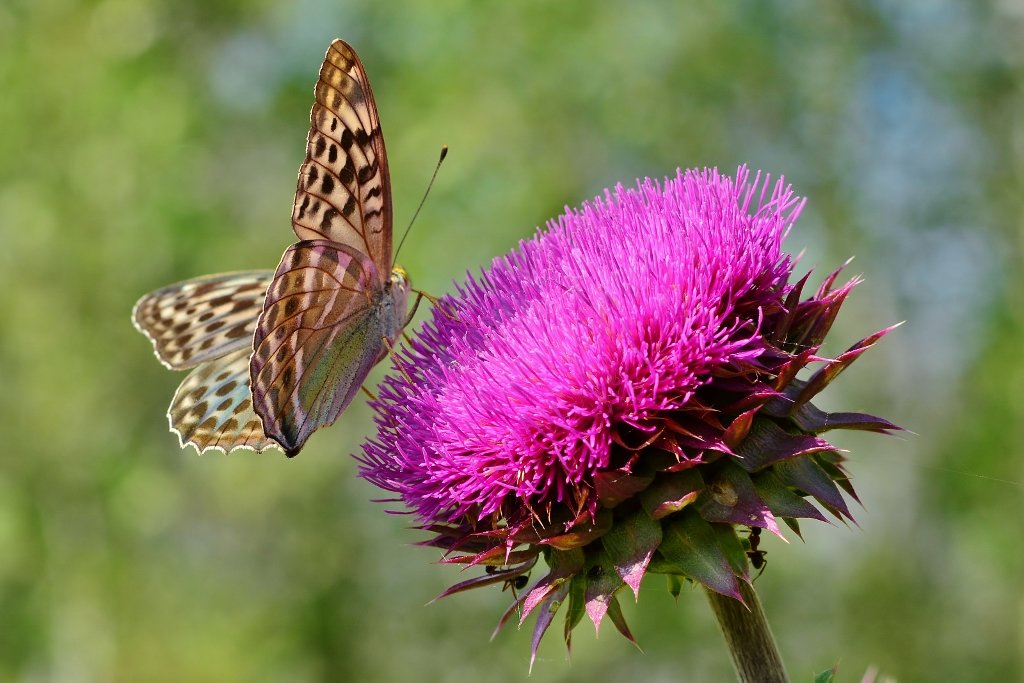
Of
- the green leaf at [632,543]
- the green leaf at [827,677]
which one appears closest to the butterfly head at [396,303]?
the green leaf at [632,543]

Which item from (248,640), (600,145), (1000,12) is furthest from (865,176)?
(248,640)

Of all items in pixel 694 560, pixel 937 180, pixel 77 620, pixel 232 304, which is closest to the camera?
pixel 694 560

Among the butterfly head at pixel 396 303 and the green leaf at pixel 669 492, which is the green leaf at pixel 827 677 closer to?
the green leaf at pixel 669 492

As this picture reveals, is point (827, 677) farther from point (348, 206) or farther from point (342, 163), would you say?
point (342, 163)

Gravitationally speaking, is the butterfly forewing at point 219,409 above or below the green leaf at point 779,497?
above

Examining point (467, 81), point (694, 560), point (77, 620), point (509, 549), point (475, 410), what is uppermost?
point (467, 81)

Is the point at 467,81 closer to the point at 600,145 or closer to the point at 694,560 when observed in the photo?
the point at 600,145
